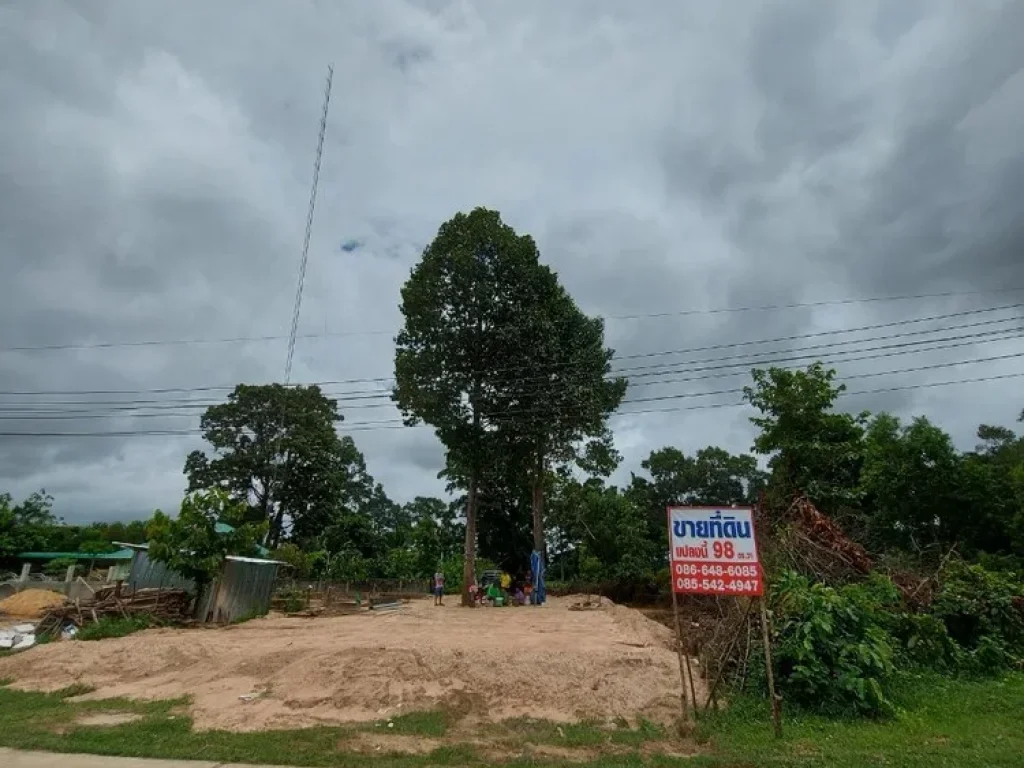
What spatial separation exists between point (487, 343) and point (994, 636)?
2235cm

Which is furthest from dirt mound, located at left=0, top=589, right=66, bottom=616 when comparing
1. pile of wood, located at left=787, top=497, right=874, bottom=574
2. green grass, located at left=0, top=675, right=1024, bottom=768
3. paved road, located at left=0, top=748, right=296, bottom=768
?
pile of wood, located at left=787, top=497, right=874, bottom=574

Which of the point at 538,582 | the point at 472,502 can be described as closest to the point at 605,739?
the point at 538,582

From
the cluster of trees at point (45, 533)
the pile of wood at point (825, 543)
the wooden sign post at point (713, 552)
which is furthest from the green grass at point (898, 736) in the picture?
the cluster of trees at point (45, 533)

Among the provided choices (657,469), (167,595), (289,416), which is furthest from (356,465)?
(167,595)

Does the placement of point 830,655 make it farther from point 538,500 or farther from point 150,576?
point 538,500

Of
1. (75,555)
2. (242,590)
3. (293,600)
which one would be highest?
(75,555)

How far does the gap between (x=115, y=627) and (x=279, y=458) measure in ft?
105

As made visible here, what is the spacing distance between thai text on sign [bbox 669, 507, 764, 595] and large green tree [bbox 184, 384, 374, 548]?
147ft

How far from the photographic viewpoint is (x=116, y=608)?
20594 millimetres

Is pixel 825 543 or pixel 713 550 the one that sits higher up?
pixel 825 543

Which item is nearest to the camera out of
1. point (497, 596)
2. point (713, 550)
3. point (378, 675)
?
point (713, 550)

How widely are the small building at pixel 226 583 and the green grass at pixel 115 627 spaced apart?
6.28 ft

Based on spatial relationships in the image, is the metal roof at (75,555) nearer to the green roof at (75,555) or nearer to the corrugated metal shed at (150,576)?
Result: the green roof at (75,555)

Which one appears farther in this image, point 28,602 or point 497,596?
point 497,596
